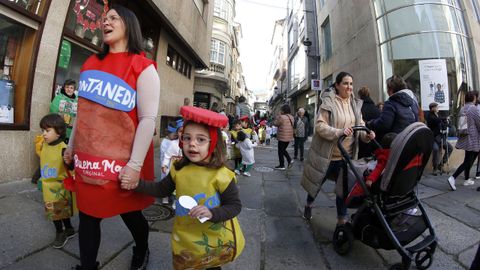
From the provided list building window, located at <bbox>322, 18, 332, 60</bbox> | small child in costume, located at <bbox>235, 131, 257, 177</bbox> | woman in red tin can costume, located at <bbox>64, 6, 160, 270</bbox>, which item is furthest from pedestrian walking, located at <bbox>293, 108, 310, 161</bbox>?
building window, located at <bbox>322, 18, 332, 60</bbox>

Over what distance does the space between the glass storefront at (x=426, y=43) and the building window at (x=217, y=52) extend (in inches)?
668

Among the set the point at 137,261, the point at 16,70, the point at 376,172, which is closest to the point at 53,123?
the point at 137,261

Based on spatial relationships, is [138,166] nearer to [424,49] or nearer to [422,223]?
[422,223]

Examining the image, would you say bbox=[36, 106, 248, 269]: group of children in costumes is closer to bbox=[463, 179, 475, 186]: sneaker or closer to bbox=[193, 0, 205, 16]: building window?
bbox=[463, 179, 475, 186]: sneaker

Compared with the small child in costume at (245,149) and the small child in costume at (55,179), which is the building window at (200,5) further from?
the small child in costume at (55,179)

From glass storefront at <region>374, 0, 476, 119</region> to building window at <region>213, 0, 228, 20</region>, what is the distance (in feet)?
56.1

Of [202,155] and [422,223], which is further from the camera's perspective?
[422,223]

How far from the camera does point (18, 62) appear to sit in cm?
448

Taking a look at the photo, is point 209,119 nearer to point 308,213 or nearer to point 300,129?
point 308,213

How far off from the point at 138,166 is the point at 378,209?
1948mm

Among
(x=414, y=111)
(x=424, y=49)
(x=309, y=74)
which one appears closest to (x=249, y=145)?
(x=414, y=111)

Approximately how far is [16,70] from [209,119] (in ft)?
14.8

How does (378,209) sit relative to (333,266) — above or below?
above

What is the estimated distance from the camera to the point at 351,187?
285 cm
